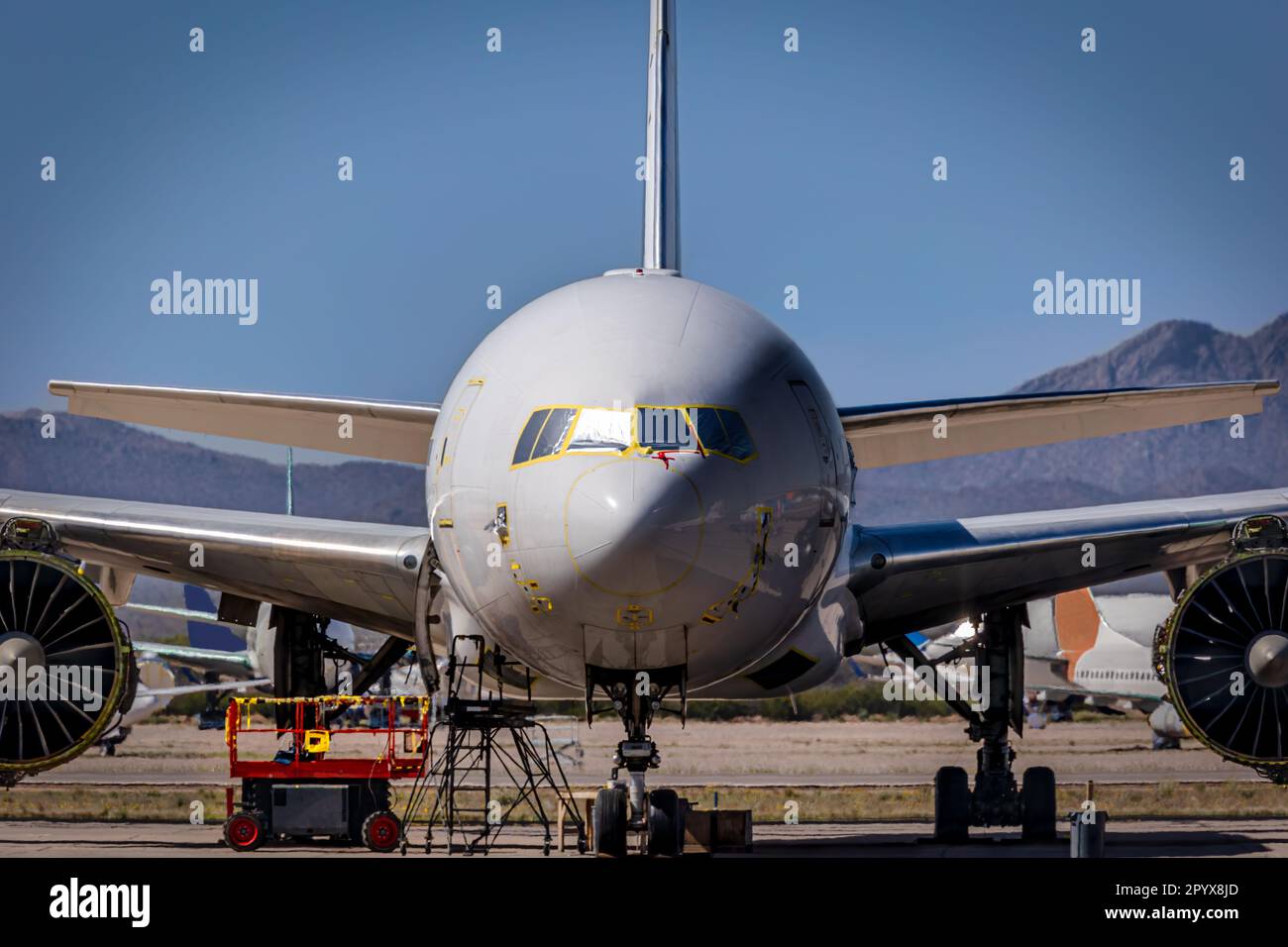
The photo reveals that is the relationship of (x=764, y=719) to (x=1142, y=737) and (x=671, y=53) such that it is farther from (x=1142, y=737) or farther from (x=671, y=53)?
(x=671, y=53)

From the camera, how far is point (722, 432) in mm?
11906

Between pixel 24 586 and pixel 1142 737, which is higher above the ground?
pixel 24 586

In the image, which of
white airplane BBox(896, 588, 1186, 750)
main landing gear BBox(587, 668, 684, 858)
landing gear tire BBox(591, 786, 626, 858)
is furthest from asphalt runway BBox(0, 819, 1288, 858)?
white airplane BBox(896, 588, 1186, 750)

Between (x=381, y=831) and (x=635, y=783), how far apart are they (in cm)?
509

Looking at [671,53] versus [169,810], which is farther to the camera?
[169,810]

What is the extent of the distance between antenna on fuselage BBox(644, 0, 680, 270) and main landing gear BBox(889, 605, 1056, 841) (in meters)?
6.05

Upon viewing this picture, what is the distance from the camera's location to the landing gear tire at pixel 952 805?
20.8m

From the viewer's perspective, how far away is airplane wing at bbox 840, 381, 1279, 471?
54.9 ft

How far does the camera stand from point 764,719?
260 ft

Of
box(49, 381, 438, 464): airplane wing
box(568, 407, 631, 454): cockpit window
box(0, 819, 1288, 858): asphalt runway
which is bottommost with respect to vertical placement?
box(0, 819, 1288, 858): asphalt runway

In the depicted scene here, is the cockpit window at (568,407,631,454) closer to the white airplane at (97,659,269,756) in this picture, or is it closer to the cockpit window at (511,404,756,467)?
the cockpit window at (511,404,756,467)
